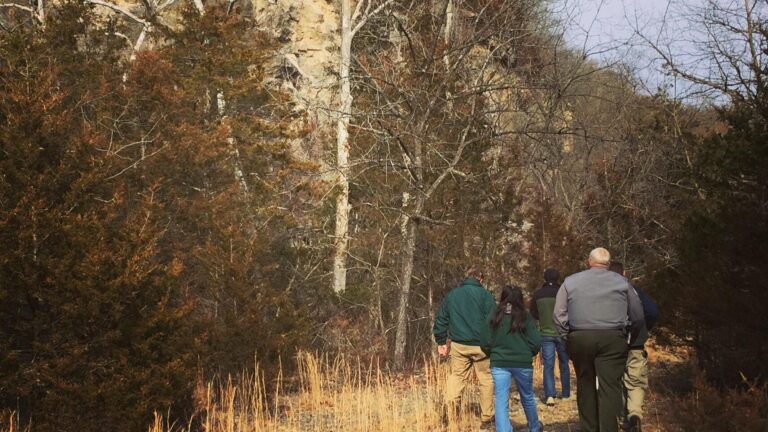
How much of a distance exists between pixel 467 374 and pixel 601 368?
212 cm

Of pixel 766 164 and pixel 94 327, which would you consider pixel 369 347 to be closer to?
pixel 94 327

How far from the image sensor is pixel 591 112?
2080cm

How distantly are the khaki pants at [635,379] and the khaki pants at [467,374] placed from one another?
141cm

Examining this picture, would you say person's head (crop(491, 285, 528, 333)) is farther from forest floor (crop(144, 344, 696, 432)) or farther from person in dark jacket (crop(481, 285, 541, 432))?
forest floor (crop(144, 344, 696, 432))

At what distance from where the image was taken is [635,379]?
686 centimetres

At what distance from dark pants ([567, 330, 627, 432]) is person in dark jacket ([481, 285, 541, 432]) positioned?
69cm

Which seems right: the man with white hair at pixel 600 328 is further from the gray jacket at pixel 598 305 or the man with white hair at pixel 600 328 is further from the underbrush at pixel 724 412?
the underbrush at pixel 724 412

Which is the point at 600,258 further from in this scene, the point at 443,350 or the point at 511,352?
the point at 443,350

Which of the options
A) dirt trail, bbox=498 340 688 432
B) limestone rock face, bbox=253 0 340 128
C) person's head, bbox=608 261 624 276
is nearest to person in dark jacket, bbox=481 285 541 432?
dirt trail, bbox=498 340 688 432

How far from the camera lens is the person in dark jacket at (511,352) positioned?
21.9 ft

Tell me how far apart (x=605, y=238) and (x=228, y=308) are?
44.1 ft

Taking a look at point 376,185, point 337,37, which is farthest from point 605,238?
point 337,37

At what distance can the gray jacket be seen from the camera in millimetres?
5824

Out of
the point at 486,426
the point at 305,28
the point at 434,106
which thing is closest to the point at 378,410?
the point at 486,426
